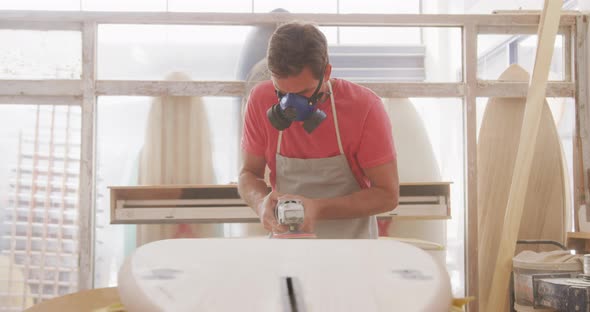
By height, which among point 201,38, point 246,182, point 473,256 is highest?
point 201,38

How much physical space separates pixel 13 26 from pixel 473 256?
10.4 ft

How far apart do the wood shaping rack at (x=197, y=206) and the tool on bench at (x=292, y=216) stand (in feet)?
6.71

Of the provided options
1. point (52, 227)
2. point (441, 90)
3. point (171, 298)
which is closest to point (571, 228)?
point (441, 90)

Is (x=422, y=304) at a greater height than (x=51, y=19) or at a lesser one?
lesser

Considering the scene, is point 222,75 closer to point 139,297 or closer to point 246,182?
point 246,182

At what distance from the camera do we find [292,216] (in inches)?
64.2

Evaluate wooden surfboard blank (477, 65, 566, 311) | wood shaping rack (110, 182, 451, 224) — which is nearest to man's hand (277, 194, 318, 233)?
wood shaping rack (110, 182, 451, 224)

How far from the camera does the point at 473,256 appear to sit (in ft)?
12.6

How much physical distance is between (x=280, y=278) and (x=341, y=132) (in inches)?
41.1

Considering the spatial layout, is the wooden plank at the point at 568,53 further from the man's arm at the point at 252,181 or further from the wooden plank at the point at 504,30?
the man's arm at the point at 252,181

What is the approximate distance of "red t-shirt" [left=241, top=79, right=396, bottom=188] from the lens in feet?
6.86

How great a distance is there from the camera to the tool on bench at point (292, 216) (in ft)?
5.34

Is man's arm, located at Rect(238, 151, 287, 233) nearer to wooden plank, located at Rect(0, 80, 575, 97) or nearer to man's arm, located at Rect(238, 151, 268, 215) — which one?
man's arm, located at Rect(238, 151, 268, 215)

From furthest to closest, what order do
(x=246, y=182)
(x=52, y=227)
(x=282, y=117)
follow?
(x=52, y=227)
(x=246, y=182)
(x=282, y=117)
